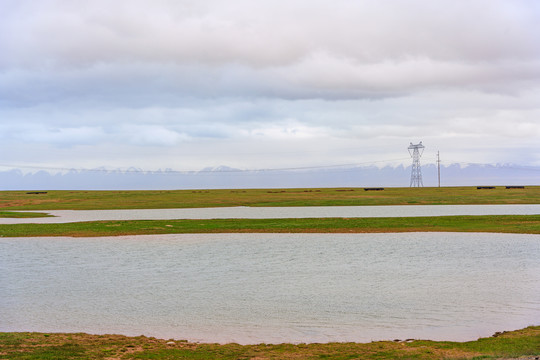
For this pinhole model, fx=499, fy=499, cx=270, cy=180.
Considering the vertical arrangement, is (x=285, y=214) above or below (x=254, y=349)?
above

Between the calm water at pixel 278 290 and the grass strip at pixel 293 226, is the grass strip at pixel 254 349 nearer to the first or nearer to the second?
the calm water at pixel 278 290

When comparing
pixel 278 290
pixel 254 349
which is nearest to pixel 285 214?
pixel 278 290

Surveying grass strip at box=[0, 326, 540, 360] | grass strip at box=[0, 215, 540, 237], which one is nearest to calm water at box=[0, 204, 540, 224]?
grass strip at box=[0, 215, 540, 237]

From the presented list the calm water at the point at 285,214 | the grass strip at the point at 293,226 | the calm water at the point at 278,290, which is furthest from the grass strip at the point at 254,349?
the calm water at the point at 285,214

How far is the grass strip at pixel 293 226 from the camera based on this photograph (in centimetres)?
6144

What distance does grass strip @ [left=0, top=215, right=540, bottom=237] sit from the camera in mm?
61438

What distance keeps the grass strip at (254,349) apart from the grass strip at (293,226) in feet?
139

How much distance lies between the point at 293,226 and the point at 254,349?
4711 centimetres

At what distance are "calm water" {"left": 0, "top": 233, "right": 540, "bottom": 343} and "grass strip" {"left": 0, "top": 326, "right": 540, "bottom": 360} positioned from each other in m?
1.34

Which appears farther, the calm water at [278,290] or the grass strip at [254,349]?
the calm water at [278,290]

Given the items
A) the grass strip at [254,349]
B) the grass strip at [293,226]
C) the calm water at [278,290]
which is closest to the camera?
the grass strip at [254,349]

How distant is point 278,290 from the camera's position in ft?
95.2

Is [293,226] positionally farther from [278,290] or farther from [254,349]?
[254,349]

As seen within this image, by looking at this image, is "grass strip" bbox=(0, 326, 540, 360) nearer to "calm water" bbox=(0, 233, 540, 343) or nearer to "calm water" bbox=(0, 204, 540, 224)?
"calm water" bbox=(0, 233, 540, 343)
